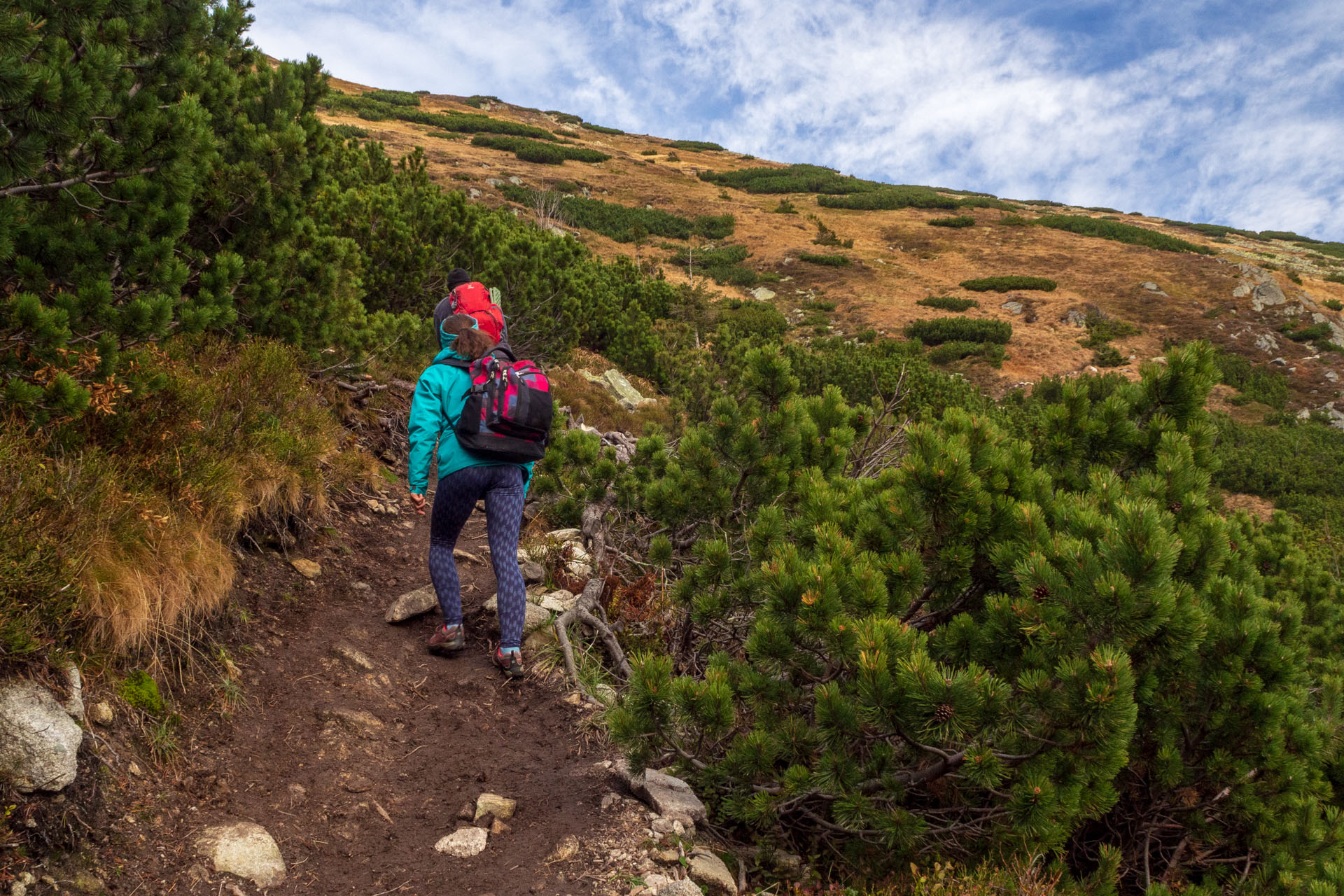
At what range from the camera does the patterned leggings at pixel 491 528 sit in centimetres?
414

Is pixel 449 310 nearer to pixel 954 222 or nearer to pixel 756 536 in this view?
pixel 756 536

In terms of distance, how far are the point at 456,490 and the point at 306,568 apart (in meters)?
1.61

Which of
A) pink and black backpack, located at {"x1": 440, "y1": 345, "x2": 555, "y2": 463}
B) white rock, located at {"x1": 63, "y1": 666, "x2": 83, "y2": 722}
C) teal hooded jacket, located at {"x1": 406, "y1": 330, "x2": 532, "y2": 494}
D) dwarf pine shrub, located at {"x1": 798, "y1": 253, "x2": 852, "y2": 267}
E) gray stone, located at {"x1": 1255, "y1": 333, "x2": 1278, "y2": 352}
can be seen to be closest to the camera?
white rock, located at {"x1": 63, "y1": 666, "x2": 83, "y2": 722}

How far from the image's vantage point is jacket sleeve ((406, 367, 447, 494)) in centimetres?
409

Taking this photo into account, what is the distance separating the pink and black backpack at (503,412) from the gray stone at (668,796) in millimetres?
1794

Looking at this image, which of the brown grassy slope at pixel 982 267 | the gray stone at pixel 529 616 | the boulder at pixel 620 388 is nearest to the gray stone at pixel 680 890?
the gray stone at pixel 529 616

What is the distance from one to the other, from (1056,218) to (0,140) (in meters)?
46.1

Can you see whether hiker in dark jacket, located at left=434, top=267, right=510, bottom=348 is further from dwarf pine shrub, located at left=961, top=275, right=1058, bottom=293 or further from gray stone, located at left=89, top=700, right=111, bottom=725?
dwarf pine shrub, located at left=961, top=275, right=1058, bottom=293

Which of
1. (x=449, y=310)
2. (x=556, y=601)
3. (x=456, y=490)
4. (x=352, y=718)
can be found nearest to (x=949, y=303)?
(x=556, y=601)

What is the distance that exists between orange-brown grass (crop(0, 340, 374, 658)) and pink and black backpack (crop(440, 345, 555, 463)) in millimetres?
1406

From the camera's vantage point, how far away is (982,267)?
105 feet

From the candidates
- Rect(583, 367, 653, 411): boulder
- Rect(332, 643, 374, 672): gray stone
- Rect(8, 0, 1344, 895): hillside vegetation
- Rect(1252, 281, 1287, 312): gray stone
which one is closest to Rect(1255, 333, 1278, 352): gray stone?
Rect(1252, 281, 1287, 312): gray stone

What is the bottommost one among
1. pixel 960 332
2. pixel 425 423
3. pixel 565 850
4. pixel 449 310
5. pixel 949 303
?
pixel 565 850

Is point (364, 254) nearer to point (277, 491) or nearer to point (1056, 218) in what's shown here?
point (277, 491)
